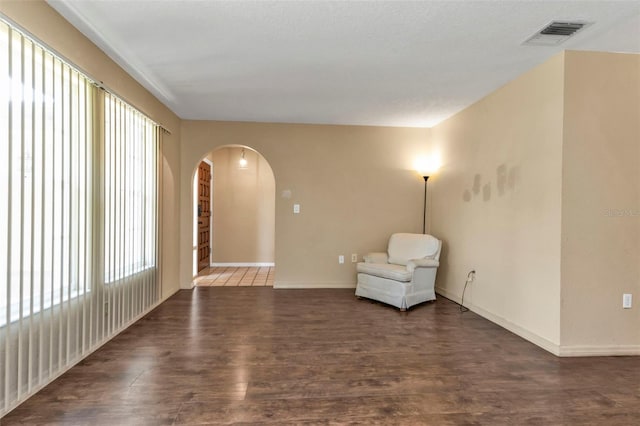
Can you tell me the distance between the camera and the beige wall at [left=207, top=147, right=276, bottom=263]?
20.3 ft

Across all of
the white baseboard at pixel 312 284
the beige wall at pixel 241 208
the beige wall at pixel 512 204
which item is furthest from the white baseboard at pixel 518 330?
the beige wall at pixel 241 208

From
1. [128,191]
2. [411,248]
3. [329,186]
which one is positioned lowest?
[411,248]

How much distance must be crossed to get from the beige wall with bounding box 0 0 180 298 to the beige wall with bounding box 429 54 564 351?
3.61 meters

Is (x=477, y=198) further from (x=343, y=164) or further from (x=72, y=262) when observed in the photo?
(x=72, y=262)

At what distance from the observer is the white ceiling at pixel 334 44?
1946 mm

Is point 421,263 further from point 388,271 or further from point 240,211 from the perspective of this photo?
point 240,211

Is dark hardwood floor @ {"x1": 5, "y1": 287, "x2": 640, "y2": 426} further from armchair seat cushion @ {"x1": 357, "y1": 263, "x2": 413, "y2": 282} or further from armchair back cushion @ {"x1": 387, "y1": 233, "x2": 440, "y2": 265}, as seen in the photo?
armchair back cushion @ {"x1": 387, "y1": 233, "x2": 440, "y2": 265}

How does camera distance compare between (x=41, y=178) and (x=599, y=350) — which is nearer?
(x=41, y=178)

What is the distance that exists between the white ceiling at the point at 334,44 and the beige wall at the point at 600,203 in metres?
0.26

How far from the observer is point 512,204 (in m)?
2.96

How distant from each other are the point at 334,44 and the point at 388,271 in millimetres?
2506

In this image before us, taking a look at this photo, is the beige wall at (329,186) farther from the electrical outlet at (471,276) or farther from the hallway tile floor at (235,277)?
the electrical outlet at (471,276)

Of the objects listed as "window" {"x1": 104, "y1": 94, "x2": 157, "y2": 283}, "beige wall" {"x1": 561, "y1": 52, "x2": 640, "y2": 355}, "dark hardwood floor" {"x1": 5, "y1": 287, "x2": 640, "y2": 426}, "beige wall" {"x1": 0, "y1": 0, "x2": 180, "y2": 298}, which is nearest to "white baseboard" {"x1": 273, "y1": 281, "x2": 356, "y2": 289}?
"dark hardwood floor" {"x1": 5, "y1": 287, "x2": 640, "y2": 426}

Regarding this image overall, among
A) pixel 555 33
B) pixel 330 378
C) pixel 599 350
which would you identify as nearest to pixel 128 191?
pixel 330 378
